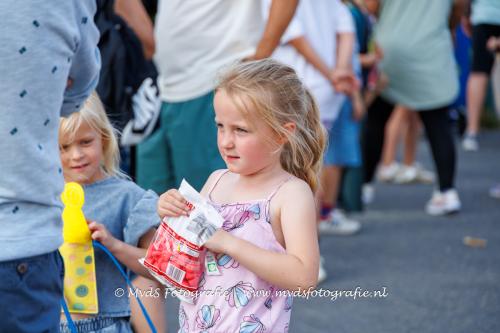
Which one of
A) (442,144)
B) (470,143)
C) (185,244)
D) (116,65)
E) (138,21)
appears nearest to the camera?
(185,244)

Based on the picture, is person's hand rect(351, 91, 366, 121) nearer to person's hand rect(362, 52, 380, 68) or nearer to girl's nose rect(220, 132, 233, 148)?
person's hand rect(362, 52, 380, 68)

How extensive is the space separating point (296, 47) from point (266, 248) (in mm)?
2790

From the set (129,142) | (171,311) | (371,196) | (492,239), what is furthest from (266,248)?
(371,196)

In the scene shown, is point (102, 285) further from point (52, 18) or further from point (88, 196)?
point (52, 18)

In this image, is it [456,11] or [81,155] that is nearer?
[81,155]

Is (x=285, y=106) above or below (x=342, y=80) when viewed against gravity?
above

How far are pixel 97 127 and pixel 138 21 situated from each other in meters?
1.43

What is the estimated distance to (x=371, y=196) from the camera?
7.88 meters

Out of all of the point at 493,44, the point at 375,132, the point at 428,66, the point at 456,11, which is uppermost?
the point at 456,11

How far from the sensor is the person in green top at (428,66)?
22.9 feet

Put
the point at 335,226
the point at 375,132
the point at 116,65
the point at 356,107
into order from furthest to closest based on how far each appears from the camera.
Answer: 1. the point at 375,132
2. the point at 335,226
3. the point at 356,107
4. the point at 116,65

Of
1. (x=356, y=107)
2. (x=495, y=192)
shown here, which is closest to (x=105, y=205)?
(x=356, y=107)

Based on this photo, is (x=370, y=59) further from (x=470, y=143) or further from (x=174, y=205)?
(x=174, y=205)

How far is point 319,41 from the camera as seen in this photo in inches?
209
